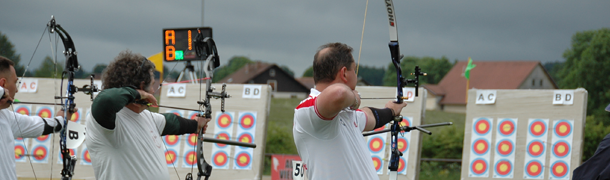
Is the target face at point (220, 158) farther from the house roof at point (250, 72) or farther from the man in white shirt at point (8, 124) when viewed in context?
the house roof at point (250, 72)

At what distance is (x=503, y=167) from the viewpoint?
18.5 feet

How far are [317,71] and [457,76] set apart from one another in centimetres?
2953

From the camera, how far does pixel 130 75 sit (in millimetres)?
2402

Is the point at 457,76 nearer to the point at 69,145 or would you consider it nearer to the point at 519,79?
the point at 519,79

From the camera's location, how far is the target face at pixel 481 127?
18.7 ft

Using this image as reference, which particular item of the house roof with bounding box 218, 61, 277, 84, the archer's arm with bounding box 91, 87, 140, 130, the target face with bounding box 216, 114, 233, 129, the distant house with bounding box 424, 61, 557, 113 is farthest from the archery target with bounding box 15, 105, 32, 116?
the house roof with bounding box 218, 61, 277, 84

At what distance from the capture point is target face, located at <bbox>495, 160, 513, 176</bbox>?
5.61 metres

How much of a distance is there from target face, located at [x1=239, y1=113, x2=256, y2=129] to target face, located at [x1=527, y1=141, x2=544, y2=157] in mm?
3022

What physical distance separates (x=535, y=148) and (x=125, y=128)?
4610mm

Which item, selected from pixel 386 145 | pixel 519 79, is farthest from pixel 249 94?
pixel 519 79

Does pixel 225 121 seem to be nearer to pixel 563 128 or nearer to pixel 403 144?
pixel 403 144

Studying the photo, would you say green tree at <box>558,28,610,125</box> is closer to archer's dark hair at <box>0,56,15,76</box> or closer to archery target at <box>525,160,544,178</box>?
archery target at <box>525,160,544,178</box>

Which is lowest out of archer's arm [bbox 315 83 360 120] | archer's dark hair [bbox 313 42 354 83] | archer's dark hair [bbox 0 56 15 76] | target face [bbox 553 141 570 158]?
target face [bbox 553 141 570 158]

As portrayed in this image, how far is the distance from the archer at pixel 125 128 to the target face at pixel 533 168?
170 inches
